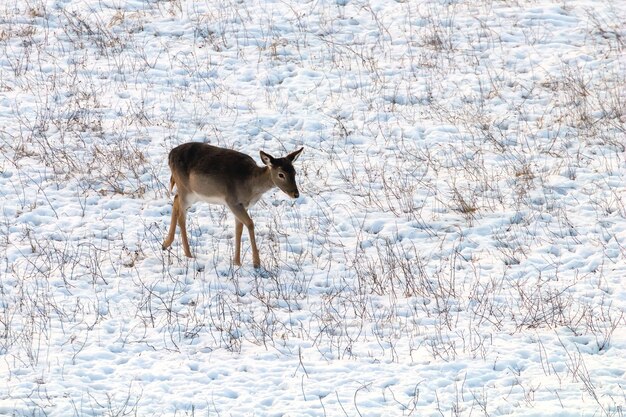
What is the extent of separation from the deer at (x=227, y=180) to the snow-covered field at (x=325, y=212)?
45cm

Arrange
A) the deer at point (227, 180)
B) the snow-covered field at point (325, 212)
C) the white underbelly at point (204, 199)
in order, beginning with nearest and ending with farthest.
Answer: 1. the snow-covered field at point (325, 212)
2. the deer at point (227, 180)
3. the white underbelly at point (204, 199)

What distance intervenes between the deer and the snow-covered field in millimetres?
454

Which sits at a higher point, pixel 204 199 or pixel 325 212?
pixel 204 199

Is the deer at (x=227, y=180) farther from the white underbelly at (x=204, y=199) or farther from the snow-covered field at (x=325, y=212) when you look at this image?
the snow-covered field at (x=325, y=212)

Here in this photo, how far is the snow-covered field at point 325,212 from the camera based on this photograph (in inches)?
333

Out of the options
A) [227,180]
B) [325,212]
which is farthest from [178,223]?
[325,212]

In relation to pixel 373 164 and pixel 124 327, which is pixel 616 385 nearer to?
pixel 124 327

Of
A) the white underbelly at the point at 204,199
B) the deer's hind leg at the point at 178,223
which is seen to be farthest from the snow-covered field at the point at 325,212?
the white underbelly at the point at 204,199

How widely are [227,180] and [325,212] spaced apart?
6.16 ft

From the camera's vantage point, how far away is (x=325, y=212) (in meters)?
12.9

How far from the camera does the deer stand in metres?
11.4

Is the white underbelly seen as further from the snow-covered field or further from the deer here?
the snow-covered field

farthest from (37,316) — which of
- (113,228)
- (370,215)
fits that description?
(370,215)

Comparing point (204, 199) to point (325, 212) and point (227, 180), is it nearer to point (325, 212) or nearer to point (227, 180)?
point (227, 180)
